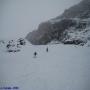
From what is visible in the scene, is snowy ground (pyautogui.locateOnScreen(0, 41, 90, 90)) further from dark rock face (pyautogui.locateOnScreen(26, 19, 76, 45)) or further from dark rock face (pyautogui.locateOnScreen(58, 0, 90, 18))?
dark rock face (pyautogui.locateOnScreen(58, 0, 90, 18))

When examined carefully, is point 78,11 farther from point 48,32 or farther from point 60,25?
point 48,32

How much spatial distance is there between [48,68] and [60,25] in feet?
1.62

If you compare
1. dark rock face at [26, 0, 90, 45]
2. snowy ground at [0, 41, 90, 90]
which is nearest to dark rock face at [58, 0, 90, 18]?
dark rock face at [26, 0, 90, 45]

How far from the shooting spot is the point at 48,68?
5.90 ft

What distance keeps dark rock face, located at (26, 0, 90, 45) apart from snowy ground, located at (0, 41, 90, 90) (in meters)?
0.09

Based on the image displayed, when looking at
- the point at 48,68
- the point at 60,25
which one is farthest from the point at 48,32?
the point at 48,68

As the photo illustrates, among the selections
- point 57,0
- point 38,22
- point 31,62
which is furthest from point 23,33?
point 57,0

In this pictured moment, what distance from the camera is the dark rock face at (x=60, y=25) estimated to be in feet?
Result: 6.05

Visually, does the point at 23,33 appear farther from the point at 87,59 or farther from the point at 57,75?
the point at 87,59

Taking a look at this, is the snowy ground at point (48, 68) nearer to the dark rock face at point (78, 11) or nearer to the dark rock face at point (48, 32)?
the dark rock face at point (48, 32)

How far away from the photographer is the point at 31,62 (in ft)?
5.90

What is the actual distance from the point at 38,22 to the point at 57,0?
323 mm

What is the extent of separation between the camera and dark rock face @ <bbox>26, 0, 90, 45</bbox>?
1844 millimetres

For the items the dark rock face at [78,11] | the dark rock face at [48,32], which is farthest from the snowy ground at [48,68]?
the dark rock face at [78,11]
